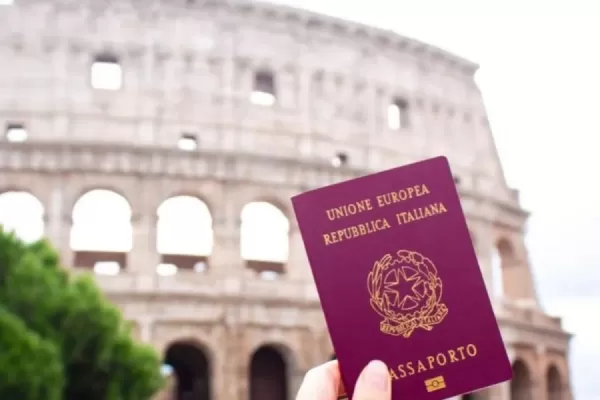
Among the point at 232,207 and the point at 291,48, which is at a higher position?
the point at 291,48

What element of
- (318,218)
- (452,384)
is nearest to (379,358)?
(452,384)

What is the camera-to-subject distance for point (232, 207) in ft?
81.2

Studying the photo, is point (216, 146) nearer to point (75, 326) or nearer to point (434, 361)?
point (75, 326)

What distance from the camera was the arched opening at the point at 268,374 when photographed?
25.0 metres

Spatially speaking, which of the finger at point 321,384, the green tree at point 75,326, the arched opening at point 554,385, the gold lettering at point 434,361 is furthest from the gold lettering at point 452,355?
the arched opening at point 554,385

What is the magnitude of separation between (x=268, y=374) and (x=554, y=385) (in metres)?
11.8

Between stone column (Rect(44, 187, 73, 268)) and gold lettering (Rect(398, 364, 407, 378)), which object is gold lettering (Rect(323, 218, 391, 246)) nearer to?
gold lettering (Rect(398, 364, 407, 378))

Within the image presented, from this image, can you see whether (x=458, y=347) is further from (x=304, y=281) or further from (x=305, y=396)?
(x=304, y=281)

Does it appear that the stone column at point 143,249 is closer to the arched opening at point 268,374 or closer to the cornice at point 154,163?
the cornice at point 154,163

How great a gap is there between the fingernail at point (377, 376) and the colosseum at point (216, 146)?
20.9 meters

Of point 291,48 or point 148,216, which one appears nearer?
point 148,216

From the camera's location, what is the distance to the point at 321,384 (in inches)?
103

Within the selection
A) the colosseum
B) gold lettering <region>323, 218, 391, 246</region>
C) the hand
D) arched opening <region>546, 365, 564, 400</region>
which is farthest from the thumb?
arched opening <region>546, 365, 564, 400</region>

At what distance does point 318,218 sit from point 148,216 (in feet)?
71.8
